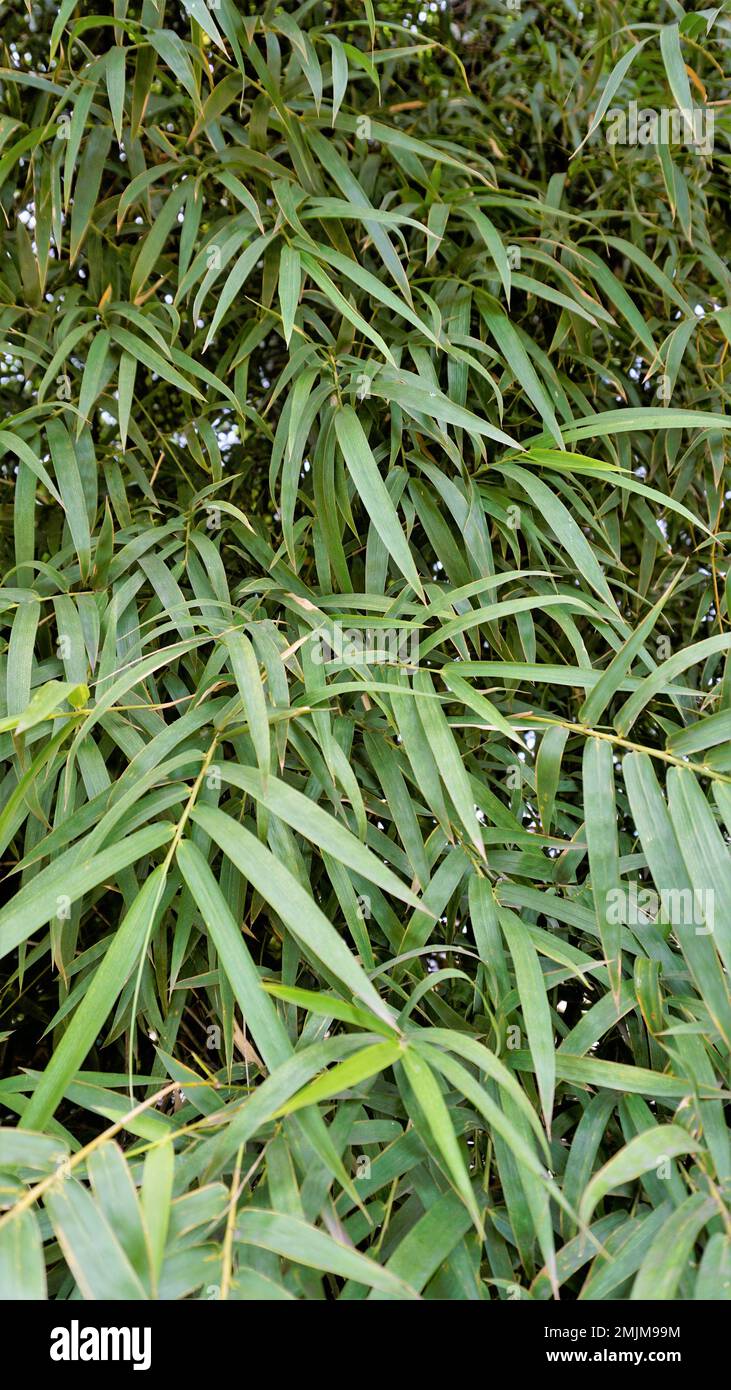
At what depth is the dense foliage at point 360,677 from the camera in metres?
0.54

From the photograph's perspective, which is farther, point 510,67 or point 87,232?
point 510,67

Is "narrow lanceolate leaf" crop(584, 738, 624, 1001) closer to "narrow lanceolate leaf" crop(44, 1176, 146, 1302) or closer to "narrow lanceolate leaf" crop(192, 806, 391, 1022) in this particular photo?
"narrow lanceolate leaf" crop(192, 806, 391, 1022)

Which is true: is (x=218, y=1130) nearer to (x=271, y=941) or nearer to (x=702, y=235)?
(x=271, y=941)

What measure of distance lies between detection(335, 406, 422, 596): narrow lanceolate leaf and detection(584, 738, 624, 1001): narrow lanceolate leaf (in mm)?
201

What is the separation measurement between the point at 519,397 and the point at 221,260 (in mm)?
347

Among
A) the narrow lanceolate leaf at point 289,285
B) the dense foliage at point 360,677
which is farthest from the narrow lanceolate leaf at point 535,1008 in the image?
the narrow lanceolate leaf at point 289,285

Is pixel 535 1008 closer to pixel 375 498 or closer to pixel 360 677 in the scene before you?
pixel 360 677

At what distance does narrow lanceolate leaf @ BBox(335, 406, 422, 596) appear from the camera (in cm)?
71

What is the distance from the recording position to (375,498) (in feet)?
2.39

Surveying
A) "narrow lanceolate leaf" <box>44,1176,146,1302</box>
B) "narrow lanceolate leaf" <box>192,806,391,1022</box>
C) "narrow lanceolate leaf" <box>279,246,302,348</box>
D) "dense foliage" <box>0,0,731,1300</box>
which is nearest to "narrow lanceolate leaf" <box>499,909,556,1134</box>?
"dense foliage" <box>0,0,731,1300</box>

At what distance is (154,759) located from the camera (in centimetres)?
64

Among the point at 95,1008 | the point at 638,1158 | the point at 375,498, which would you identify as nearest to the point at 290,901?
the point at 95,1008

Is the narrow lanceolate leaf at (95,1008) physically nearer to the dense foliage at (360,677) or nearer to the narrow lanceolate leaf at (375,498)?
the dense foliage at (360,677)
